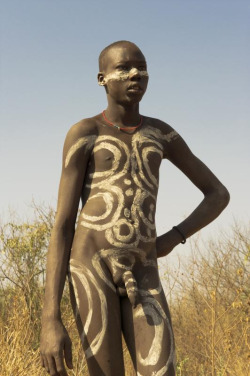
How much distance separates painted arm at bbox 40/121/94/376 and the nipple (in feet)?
1.26

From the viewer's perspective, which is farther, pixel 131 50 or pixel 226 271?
pixel 226 271

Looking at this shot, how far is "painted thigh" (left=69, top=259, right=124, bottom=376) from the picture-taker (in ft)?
11.8

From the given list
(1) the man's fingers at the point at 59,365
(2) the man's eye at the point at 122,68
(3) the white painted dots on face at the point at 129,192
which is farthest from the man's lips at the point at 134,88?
(1) the man's fingers at the point at 59,365

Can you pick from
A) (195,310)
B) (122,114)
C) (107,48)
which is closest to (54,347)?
(122,114)

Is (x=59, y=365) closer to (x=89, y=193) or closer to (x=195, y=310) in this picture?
(x=89, y=193)

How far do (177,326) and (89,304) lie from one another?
436 inches

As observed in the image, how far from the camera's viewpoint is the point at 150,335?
3543mm

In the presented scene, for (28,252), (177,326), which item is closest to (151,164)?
(28,252)

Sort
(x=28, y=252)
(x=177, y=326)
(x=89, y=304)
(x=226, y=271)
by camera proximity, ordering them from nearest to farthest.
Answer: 1. (x=89, y=304)
2. (x=28, y=252)
3. (x=177, y=326)
4. (x=226, y=271)

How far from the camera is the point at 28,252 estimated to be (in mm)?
13281

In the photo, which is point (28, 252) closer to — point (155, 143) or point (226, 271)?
point (226, 271)

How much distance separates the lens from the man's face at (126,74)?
396cm

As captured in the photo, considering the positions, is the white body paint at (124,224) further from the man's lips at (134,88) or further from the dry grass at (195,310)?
the dry grass at (195,310)

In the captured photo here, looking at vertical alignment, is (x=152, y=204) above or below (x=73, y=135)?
below
